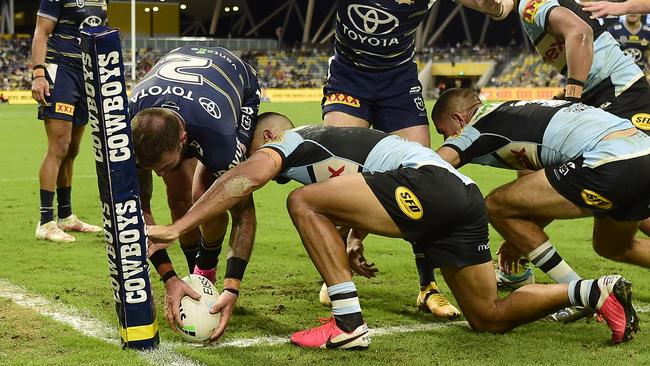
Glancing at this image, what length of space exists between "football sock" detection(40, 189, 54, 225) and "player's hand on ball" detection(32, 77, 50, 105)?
0.81 m

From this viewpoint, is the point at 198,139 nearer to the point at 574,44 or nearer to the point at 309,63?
the point at 574,44

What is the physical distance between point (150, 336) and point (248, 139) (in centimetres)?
143

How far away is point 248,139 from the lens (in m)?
5.26

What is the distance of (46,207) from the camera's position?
306 inches

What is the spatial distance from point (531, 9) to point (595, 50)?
562 mm

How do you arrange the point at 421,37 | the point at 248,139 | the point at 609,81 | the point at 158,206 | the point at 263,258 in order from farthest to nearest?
the point at 421,37, the point at 158,206, the point at 263,258, the point at 609,81, the point at 248,139

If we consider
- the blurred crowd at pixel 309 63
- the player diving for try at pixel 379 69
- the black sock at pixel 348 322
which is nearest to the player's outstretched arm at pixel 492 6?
the player diving for try at pixel 379 69

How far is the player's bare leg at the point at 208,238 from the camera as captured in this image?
532cm

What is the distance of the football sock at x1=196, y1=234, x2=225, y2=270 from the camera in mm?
5340

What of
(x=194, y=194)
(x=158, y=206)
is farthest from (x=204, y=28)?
(x=194, y=194)

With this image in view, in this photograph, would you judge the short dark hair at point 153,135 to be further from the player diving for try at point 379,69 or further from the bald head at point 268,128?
the player diving for try at point 379,69

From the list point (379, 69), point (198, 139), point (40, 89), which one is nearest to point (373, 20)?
point (379, 69)

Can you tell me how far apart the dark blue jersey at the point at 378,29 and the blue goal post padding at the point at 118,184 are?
8.52ft

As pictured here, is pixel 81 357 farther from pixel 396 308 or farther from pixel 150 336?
pixel 396 308
